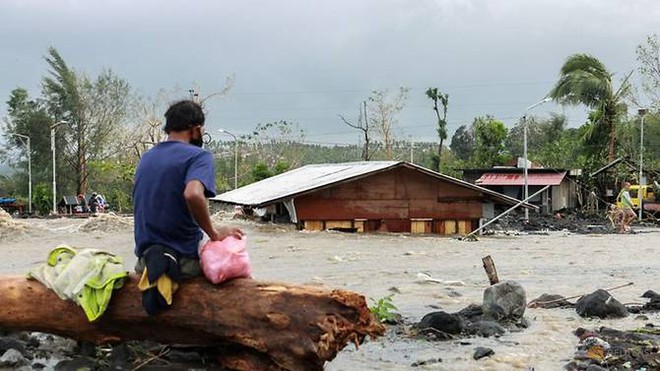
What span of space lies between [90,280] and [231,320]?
1.18 meters

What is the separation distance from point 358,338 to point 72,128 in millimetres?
55674

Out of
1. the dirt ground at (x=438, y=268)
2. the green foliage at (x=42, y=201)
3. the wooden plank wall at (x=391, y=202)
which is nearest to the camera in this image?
the dirt ground at (x=438, y=268)

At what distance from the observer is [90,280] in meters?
6.09

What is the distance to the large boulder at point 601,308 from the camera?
943 cm

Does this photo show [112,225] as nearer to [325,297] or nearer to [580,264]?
[580,264]

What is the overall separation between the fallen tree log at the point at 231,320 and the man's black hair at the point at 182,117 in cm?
119

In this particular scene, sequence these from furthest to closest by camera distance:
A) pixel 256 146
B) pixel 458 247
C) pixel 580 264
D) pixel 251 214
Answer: pixel 256 146 → pixel 251 214 → pixel 458 247 → pixel 580 264

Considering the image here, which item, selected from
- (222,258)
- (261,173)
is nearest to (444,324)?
(222,258)

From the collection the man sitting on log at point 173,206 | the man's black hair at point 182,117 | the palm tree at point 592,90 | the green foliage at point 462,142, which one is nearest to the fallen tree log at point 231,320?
the man sitting on log at point 173,206

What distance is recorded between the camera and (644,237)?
1086 inches

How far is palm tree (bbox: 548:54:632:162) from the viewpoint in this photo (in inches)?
1829

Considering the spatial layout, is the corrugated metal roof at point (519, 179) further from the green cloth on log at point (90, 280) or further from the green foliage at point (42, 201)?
the green cloth on log at point (90, 280)

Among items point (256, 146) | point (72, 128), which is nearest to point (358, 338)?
point (72, 128)

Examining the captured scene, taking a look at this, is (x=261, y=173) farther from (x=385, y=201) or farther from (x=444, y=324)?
(x=444, y=324)
